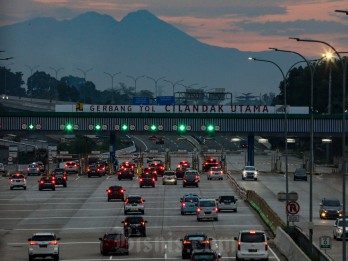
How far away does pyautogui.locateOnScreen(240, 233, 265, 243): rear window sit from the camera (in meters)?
50.7

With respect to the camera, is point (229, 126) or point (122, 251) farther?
point (229, 126)

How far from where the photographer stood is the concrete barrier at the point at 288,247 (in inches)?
1872

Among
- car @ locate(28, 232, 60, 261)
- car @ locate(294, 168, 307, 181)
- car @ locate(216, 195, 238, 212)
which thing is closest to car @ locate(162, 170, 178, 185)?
car @ locate(294, 168, 307, 181)

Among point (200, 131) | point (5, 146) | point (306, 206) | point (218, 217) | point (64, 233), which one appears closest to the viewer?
point (64, 233)

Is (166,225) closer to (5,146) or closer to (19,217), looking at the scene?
(19,217)

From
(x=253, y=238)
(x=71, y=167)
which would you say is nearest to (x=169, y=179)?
(x=71, y=167)

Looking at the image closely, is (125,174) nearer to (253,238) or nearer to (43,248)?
(43,248)

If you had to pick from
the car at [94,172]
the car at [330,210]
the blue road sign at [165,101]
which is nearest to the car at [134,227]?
the car at [330,210]

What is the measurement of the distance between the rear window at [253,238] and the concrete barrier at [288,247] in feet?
5.09

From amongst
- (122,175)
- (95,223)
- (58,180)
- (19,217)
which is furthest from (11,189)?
(95,223)

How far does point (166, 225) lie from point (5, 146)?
12595 cm

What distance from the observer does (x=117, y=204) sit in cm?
8888

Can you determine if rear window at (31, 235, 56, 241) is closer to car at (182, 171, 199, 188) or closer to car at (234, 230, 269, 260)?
car at (234, 230, 269, 260)

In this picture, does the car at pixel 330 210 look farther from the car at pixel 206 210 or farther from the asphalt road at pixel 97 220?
the car at pixel 206 210
